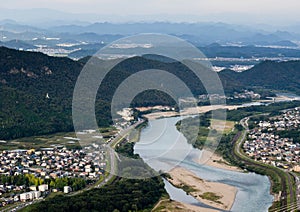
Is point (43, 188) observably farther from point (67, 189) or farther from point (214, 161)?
point (214, 161)

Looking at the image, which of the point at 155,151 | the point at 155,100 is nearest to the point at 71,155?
the point at 155,151

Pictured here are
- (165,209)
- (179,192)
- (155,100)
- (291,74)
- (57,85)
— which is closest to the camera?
(165,209)

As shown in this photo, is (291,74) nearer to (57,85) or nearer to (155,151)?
(57,85)

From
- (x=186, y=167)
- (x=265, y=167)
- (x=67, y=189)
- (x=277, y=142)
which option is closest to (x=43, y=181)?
(x=67, y=189)

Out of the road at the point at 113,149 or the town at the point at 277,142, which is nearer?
the road at the point at 113,149

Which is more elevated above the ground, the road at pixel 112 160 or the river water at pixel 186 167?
the road at pixel 112 160

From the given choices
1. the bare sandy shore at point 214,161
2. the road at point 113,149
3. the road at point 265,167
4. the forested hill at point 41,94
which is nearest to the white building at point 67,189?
the road at point 113,149

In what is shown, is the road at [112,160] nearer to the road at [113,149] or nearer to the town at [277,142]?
the road at [113,149]
